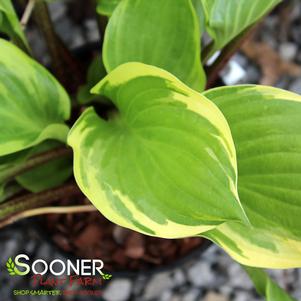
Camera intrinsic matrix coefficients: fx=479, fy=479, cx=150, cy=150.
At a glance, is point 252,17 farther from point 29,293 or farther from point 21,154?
point 29,293

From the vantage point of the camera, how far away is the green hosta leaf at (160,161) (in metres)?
0.37

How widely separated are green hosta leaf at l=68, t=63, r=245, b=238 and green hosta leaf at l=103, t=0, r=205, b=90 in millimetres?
56

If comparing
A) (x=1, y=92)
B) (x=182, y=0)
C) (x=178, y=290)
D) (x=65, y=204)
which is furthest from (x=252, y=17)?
(x=178, y=290)

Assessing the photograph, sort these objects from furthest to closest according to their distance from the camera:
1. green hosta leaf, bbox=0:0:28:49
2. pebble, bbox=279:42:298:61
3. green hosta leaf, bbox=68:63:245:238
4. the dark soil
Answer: pebble, bbox=279:42:298:61, the dark soil, green hosta leaf, bbox=0:0:28:49, green hosta leaf, bbox=68:63:245:238

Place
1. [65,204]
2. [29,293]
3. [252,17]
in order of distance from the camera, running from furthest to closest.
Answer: [29,293] → [65,204] → [252,17]

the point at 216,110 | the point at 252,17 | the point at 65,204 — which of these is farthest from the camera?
the point at 65,204

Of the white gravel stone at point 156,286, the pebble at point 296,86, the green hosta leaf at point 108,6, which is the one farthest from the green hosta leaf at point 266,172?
the pebble at point 296,86

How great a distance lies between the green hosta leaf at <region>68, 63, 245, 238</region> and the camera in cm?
37

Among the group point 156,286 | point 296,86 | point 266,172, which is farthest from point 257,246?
point 296,86

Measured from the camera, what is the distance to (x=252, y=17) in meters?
0.47

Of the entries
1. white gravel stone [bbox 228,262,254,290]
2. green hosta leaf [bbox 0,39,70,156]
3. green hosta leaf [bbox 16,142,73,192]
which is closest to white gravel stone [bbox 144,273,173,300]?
white gravel stone [bbox 228,262,254,290]

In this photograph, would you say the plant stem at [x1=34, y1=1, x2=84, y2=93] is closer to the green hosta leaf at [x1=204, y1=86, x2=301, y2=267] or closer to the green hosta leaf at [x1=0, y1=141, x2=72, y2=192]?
the green hosta leaf at [x1=0, y1=141, x2=72, y2=192]

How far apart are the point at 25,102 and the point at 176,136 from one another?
172mm

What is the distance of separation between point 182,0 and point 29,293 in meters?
0.58
